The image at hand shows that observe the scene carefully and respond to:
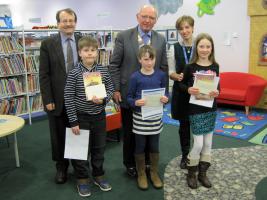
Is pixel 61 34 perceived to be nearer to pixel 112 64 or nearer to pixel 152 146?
pixel 112 64

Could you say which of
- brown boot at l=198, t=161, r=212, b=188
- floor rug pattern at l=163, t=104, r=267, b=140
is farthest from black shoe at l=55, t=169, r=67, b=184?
floor rug pattern at l=163, t=104, r=267, b=140

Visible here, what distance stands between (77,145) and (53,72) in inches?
27.7

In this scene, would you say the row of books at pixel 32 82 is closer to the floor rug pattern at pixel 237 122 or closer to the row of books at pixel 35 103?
the row of books at pixel 35 103

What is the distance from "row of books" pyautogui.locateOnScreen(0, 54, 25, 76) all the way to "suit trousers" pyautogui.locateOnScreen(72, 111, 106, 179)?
2956mm

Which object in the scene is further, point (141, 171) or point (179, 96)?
point (179, 96)

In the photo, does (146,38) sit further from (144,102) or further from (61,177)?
(61,177)

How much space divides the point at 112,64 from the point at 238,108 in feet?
12.7

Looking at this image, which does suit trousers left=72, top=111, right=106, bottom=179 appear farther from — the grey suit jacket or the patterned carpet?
the patterned carpet

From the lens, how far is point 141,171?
9.34 feet

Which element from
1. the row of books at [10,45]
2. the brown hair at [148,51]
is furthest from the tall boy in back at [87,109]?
the row of books at [10,45]

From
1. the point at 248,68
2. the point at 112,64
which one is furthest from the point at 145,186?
the point at 248,68

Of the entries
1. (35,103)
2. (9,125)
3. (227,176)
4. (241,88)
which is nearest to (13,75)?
(35,103)

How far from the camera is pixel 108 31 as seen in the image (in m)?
6.38

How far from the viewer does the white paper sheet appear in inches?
102
